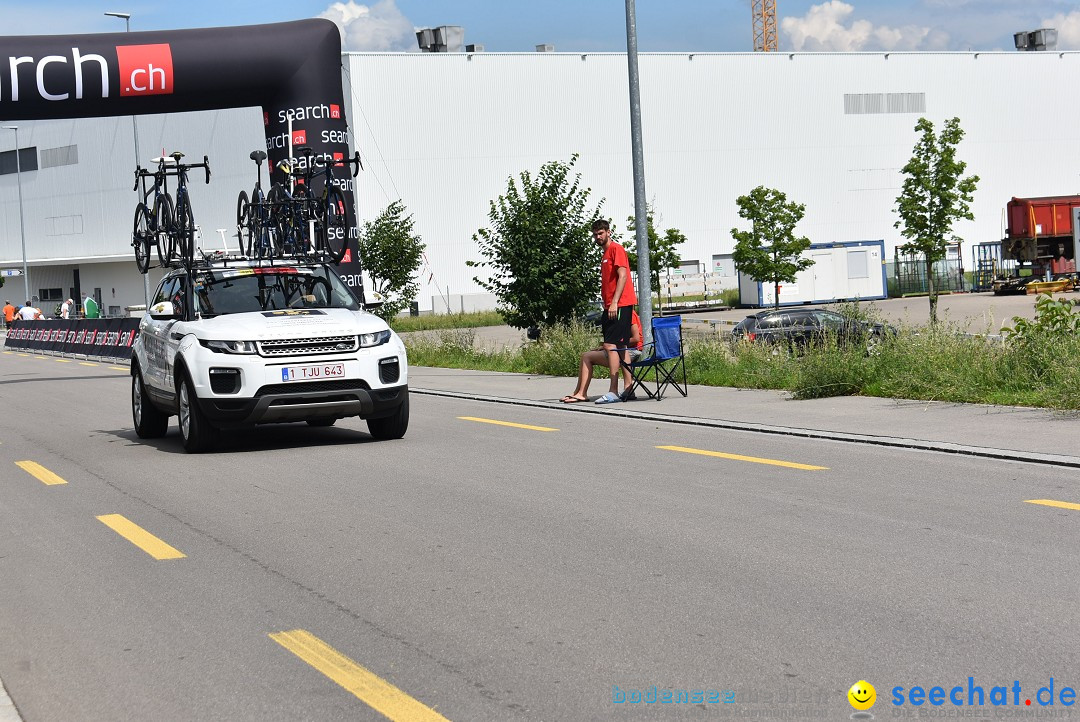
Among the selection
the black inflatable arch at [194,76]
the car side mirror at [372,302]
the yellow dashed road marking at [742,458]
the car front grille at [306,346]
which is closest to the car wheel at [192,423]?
the car front grille at [306,346]

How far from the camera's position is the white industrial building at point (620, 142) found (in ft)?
206

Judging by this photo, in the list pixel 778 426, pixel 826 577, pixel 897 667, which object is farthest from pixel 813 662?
pixel 778 426

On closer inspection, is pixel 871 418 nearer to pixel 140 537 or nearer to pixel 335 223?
pixel 140 537

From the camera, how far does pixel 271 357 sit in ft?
38.1

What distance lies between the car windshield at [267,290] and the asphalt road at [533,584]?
7.01 ft

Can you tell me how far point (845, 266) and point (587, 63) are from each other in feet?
55.2

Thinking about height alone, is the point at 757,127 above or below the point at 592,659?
above

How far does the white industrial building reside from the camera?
62.9 metres

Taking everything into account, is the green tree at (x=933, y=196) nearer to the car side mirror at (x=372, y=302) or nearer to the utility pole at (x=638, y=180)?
the utility pole at (x=638, y=180)

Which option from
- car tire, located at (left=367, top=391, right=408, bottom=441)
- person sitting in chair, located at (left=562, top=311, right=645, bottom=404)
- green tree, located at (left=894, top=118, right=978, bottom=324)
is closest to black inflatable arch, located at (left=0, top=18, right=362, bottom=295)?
person sitting in chair, located at (left=562, top=311, right=645, bottom=404)

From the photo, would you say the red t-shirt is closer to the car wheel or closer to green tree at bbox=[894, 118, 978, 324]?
the car wheel

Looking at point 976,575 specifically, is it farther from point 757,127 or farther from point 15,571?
point 757,127

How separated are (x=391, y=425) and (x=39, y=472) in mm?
3193

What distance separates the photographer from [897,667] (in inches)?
183
